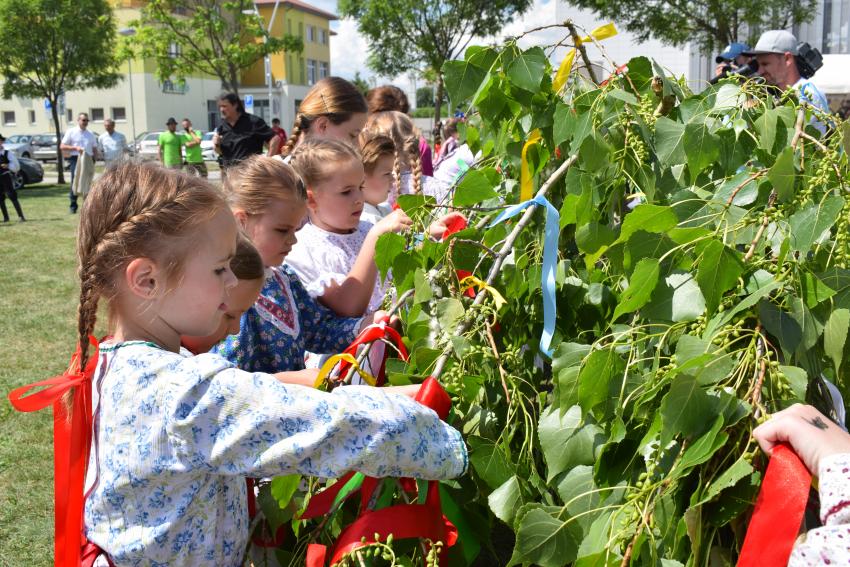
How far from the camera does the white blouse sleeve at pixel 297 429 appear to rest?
125 centimetres

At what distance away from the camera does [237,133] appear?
7.23 metres

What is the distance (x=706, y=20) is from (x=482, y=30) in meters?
8.49

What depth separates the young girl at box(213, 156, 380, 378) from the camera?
2428 millimetres

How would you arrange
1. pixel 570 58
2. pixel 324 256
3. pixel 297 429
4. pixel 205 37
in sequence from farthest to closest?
1. pixel 205 37
2. pixel 324 256
3. pixel 570 58
4. pixel 297 429

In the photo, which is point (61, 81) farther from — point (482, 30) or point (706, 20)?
point (706, 20)

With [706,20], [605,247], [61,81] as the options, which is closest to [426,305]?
[605,247]

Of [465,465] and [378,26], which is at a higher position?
[378,26]

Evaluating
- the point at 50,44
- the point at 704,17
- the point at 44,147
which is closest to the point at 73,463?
the point at 704,17

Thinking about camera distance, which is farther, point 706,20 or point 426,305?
point 706,20

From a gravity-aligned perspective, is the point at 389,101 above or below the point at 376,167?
above

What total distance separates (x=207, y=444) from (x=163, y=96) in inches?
1794

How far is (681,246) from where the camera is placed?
3.97 feet

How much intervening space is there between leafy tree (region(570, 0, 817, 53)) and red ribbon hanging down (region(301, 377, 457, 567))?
55.6 feet

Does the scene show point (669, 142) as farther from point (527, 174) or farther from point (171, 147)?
point (171, 147)
